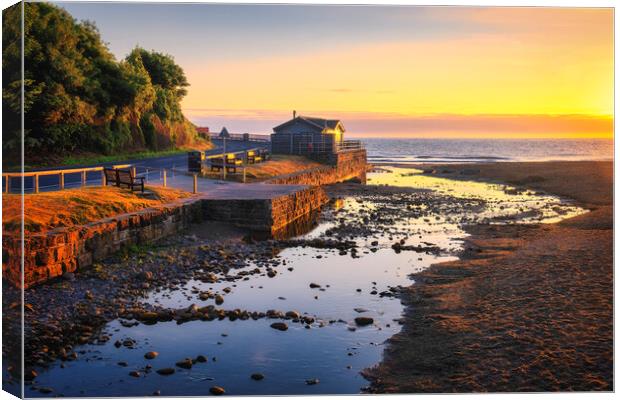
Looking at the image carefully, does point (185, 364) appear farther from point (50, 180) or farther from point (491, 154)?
point (491, 154)

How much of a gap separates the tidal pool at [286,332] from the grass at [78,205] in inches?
116

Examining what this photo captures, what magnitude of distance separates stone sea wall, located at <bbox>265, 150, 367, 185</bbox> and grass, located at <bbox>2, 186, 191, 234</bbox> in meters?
12.5

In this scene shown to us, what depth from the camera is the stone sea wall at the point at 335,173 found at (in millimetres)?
34812

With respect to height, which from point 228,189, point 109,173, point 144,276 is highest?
point 109,173

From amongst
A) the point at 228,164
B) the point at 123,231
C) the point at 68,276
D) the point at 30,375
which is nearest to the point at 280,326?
the point at 30,375

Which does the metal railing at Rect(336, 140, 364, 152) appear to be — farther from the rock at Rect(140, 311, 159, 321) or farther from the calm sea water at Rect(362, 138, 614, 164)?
the rock at Rect(140, 311, 159, 321)

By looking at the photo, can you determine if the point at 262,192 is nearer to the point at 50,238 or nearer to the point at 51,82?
the point at 50,238

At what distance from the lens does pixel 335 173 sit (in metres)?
48.2

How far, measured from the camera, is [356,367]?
9.38 metres

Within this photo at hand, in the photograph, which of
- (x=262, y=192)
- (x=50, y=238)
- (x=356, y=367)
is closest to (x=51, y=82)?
(x=262, y=192)

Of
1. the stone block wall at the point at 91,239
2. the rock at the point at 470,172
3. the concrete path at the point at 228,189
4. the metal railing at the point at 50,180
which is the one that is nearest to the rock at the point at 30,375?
the metal railing at the point at 50,180

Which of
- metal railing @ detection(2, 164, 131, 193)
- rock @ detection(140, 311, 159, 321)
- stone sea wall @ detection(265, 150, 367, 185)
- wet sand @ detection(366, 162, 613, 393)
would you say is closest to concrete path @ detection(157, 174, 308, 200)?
metal railing @ detection(2, 164, 131, 193)

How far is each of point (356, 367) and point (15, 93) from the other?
5.82 m

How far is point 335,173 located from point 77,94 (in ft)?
65.0
